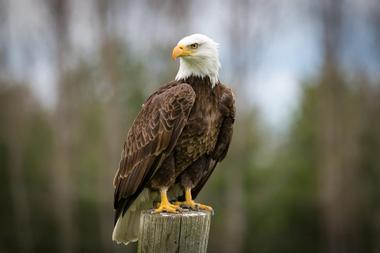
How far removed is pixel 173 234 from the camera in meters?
4.56

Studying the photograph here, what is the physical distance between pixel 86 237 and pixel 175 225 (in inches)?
727

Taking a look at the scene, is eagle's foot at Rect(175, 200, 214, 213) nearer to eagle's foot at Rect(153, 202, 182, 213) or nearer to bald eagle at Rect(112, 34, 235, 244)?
bald eagle at Rect(112, 34, 235, 244)

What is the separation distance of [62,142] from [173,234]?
18202mm

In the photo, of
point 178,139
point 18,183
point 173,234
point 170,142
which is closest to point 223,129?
point 178,139

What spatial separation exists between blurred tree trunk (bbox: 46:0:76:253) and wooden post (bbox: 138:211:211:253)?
58.1 feet

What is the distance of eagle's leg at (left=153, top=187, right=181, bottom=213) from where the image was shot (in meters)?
5.39

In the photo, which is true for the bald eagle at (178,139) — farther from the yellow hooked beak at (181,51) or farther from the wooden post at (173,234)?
the wooden post at (173,234)

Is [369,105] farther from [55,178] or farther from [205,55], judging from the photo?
[205,55]

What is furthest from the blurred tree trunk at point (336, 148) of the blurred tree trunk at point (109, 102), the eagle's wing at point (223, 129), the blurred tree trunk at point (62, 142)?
the eagle's wing at point (223, 129)

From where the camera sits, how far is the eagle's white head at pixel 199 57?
228 inches

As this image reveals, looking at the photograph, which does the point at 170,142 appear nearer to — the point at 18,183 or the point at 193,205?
the point at 193,205

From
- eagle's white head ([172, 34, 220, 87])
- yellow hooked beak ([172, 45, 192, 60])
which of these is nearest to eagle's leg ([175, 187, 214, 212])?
eagle's white head ([172, 34, 220, 87])

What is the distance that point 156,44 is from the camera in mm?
23375

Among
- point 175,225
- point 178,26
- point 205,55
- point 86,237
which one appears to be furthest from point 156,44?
point 175,225
